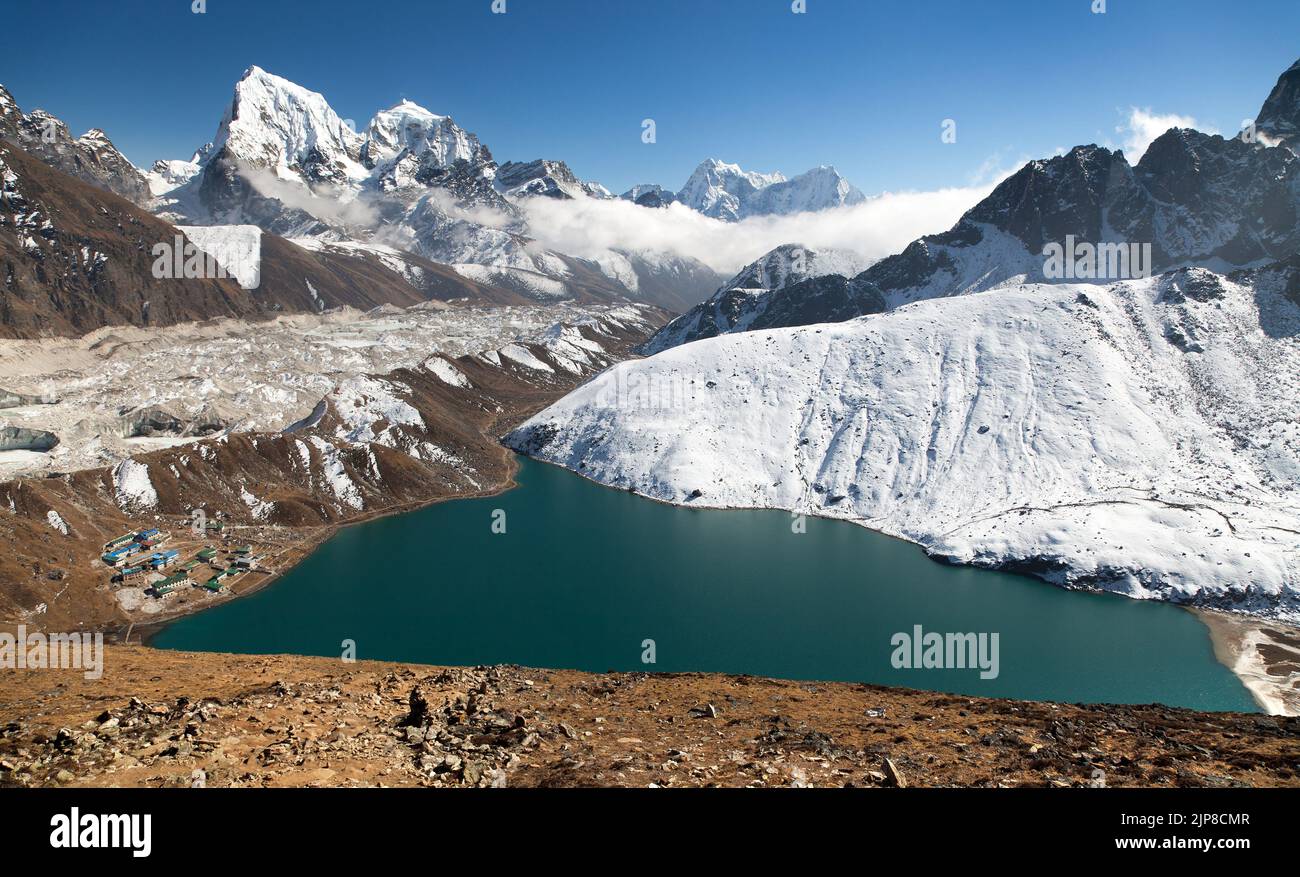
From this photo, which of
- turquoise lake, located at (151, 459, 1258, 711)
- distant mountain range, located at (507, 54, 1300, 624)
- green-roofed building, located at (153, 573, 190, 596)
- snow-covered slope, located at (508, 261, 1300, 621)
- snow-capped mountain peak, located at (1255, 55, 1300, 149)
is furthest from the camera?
snow-capped mountain peak, located at (1255, 55, 1300, 149)

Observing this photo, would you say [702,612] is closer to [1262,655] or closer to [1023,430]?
[1262,655]

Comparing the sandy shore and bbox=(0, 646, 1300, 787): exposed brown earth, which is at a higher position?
bbox=(0, 646, 1300, 787): exposed brown earth

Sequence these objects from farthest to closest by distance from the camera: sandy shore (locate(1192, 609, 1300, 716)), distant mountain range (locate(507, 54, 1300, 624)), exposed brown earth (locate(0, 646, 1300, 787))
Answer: distant mountain range (locate(507, 54, 1300, 624)), sandy shore (locate(1192, 609, 1300, 716)), exposed brown earth (locate(0, 646, 1300, 787))

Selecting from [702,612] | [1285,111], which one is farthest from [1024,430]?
[1285,111]

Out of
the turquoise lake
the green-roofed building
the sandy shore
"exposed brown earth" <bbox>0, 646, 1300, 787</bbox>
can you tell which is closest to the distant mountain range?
the sandy shore

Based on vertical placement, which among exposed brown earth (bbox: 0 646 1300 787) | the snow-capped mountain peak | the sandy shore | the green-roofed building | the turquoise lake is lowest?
the sandy shore

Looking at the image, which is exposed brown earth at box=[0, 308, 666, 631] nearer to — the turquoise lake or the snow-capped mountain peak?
the turquoise lake

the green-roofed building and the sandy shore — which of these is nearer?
the sandy shore

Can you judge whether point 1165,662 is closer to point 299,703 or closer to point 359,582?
point 299,703

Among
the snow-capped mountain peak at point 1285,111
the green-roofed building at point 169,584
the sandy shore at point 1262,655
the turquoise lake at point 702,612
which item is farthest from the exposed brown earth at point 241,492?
the snow-capped mountain peak at point 1285,111
